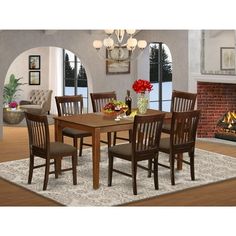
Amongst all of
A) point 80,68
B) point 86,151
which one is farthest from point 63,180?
point 80,68

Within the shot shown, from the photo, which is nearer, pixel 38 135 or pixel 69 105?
pixel 38 135

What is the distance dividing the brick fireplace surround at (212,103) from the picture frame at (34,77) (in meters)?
5.38

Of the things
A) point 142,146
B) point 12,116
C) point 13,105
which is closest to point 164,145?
point 142,146

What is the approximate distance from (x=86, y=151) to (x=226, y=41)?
3.04 metres

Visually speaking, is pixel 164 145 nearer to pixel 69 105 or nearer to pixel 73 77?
pixel 69 105

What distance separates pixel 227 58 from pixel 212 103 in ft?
3.24

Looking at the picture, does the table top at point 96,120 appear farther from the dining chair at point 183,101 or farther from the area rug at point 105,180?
the dining chair at point 183,101

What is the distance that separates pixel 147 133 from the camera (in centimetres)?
585

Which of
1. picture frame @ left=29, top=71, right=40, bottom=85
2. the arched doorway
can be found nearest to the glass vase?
the arched doorway

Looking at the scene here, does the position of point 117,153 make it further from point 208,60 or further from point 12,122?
point 12,122

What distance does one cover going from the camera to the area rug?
577 cm

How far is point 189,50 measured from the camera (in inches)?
377
